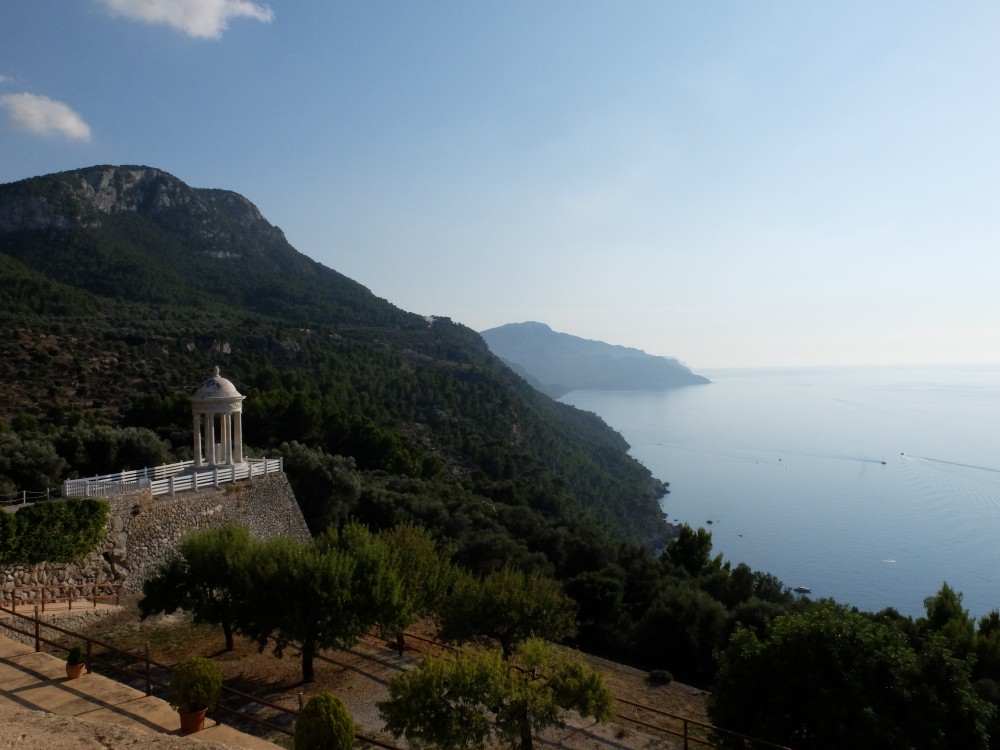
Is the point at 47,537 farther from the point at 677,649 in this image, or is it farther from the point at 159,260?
the point at 159,260

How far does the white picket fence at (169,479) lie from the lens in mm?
15484

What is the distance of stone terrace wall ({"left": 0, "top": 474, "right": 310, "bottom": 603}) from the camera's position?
554 inches

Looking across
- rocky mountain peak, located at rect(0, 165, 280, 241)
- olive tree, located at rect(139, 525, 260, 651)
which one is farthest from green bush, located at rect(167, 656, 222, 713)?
rocky mountain peak, located at rect(0, 165, 280, 241)

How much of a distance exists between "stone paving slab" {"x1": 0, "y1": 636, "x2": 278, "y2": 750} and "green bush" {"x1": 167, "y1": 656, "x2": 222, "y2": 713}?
0.31 meters

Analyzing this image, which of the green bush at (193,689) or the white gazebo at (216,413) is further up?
the white gazebo at (216,413)

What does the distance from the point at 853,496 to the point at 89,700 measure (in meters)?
85.2

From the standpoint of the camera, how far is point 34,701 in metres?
7.75

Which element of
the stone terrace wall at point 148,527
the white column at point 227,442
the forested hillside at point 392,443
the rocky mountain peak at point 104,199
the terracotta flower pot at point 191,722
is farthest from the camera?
the rocky mountain peak at point 104,199

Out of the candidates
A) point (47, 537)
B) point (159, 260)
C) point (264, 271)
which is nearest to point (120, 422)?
point (47, 537)

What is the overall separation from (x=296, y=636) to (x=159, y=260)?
207 ft

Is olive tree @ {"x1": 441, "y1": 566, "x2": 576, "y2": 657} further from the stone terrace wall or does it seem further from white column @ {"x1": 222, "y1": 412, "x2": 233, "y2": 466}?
white column @ {"x1": 222, "y1": 412, "x2": 233, "y2": 466}

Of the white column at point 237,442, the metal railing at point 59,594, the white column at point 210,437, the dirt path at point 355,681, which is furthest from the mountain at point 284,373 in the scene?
the dirt path at point 355,681

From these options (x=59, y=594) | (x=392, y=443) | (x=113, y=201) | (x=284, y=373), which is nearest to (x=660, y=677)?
(x=59, y=594)

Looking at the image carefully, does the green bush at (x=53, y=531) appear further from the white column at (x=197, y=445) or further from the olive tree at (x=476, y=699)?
the olive tree at (x=476, y=699)
